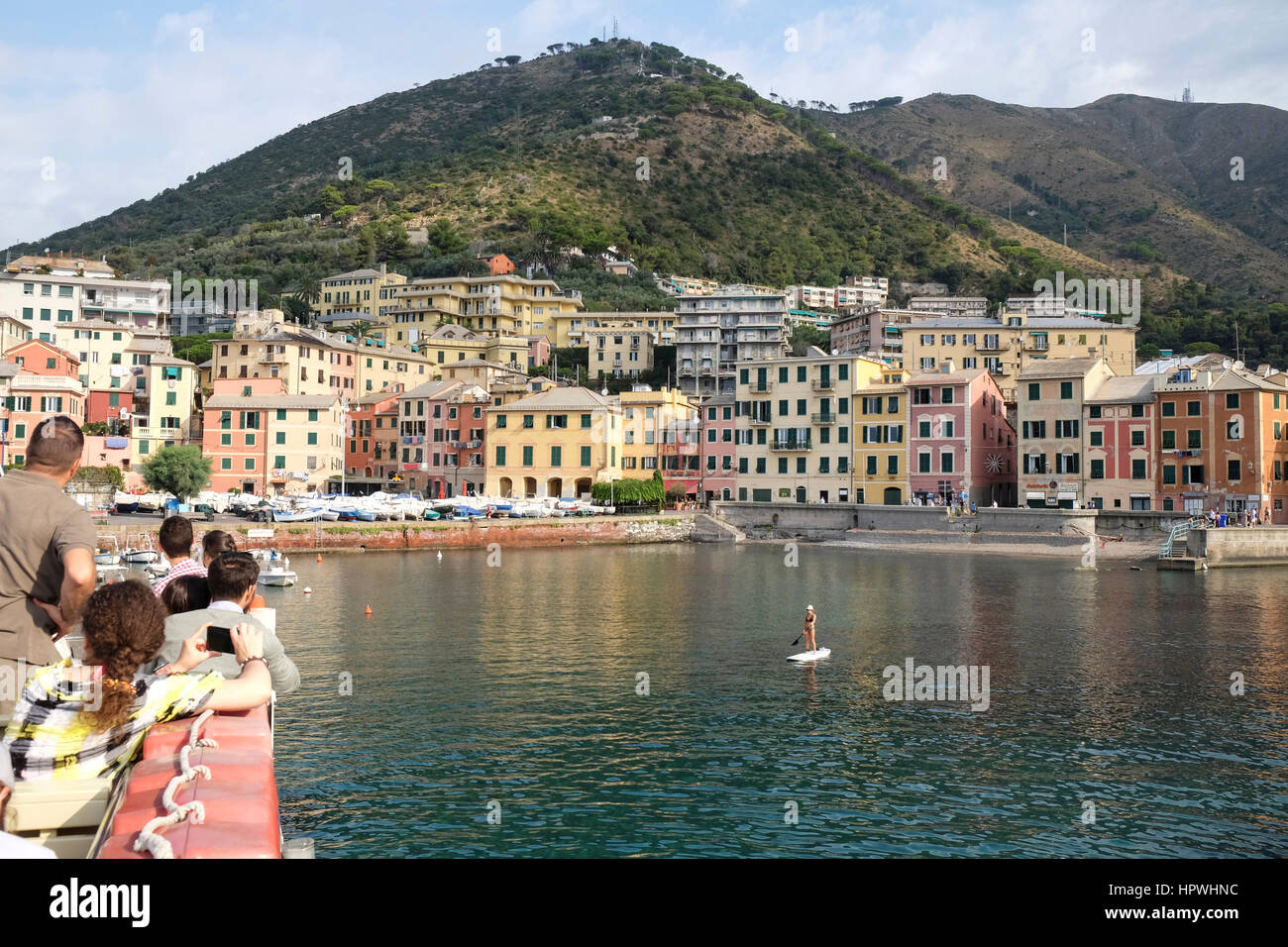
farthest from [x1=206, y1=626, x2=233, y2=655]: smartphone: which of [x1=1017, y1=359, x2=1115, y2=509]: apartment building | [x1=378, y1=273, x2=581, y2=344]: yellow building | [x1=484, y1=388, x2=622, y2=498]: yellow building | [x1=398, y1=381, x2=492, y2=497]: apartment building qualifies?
[x1=378, y1=273, x2=581, y2=344]: yellow building

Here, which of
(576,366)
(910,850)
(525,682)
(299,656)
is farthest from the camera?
(576,366)

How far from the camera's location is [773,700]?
2203cm

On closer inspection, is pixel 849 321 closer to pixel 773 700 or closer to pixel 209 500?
pixel 209 500

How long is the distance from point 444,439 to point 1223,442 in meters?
60.8

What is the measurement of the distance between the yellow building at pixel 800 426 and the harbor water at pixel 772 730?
4040 cm

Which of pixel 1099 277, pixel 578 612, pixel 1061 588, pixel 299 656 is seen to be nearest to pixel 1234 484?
pixel 1061 588

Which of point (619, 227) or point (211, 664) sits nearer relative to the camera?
point (211, 664)

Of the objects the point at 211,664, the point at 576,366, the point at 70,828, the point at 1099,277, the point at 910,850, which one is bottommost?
the point at 910,850

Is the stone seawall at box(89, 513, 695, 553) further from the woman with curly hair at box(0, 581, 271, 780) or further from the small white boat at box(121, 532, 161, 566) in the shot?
the woman with curly hair at box(0, 581, 271, 780)

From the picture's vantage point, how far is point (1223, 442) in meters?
65.1

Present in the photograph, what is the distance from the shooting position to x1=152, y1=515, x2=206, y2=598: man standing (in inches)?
353

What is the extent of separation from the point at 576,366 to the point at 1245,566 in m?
79.7

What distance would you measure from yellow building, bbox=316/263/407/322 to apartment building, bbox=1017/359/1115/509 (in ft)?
297

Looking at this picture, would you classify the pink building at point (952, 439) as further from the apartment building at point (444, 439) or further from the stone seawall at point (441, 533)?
the apartment building at point (444, 439)
